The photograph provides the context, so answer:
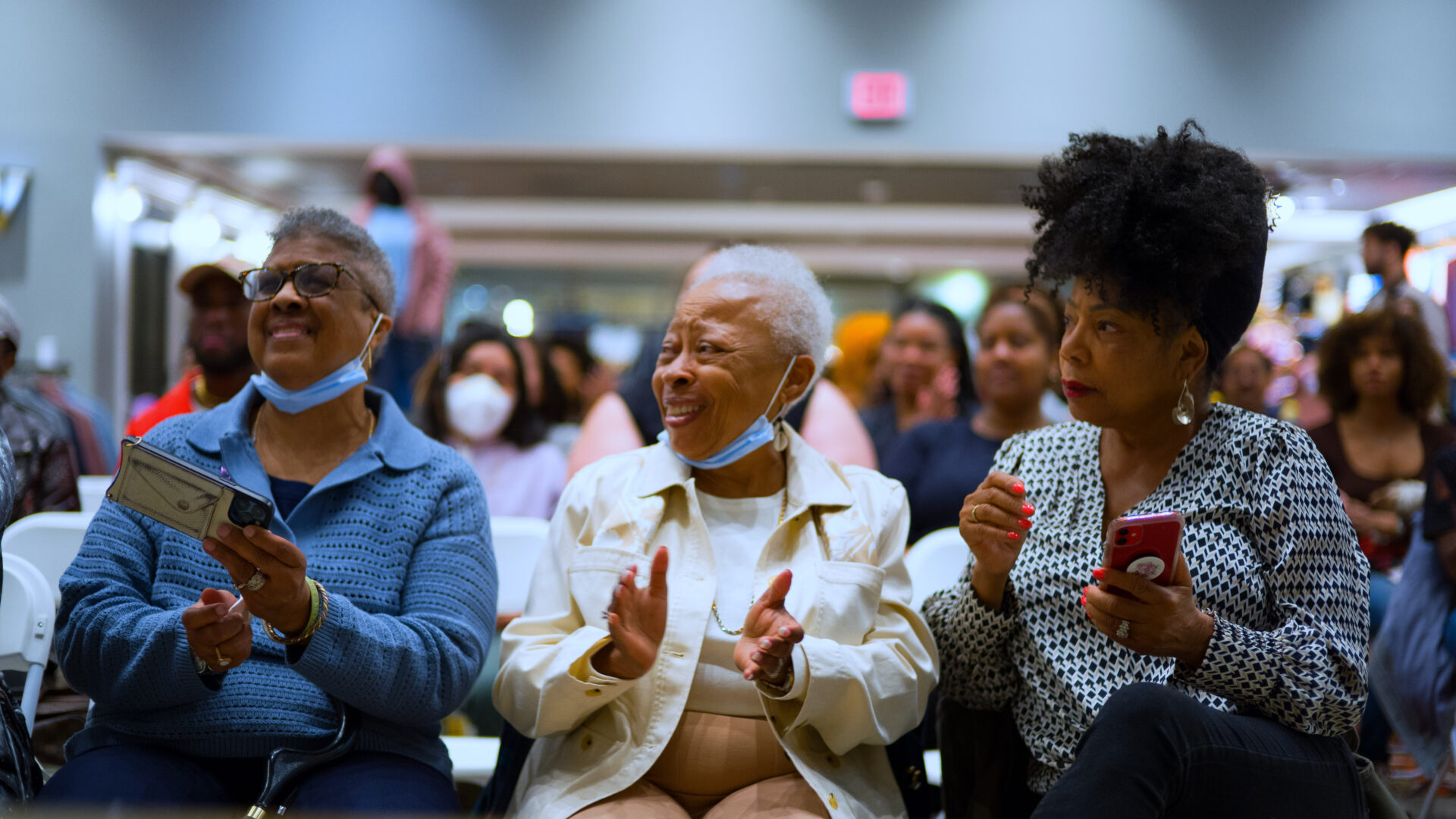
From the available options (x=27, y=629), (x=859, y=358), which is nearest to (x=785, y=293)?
(x=27, y=629)

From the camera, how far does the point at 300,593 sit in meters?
1.86

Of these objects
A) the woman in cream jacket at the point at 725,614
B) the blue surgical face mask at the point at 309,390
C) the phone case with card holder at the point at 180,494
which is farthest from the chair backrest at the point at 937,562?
the phone case with card holder at the point at 180,494

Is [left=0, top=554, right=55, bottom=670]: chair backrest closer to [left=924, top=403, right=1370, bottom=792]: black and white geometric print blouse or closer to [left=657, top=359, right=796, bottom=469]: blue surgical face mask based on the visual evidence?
[left=657, top=359, right=796, bottom=469]: blue surgical face mask

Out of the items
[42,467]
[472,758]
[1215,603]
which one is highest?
[1215,603]

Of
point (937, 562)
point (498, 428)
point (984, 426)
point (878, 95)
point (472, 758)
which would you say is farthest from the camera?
point (878, 95)

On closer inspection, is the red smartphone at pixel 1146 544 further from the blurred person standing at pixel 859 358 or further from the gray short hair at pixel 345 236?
the blurred person standing at pixel 859 358

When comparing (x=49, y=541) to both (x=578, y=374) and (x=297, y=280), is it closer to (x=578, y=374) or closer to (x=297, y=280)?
(x=297, y=280)

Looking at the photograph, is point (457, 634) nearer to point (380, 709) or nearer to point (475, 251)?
point (380, 709)

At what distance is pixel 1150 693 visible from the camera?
176 centimetres

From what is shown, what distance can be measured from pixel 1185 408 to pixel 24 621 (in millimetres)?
2365

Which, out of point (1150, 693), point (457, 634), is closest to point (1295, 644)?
point (1150, 693)

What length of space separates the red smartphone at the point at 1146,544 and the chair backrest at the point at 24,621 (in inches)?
82.2

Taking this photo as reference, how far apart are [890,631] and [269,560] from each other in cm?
115

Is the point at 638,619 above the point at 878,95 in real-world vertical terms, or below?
below
